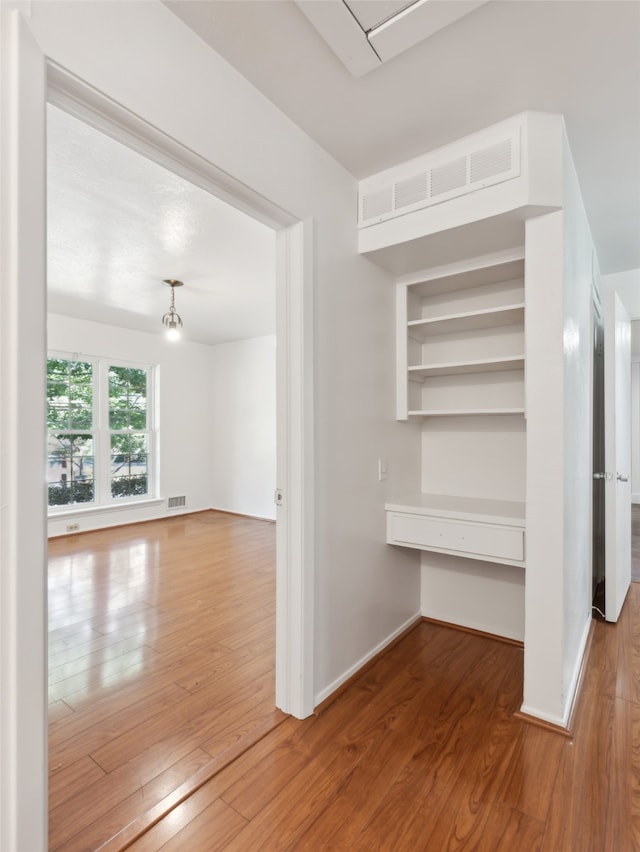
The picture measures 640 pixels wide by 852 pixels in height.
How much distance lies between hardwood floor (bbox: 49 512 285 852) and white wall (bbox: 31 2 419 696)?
1.85 ft

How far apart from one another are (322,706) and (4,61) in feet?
8.17

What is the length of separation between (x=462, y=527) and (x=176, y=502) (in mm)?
5085

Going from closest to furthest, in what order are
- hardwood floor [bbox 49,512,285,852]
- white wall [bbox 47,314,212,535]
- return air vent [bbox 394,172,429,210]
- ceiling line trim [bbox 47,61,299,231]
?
ceiling line trim [bbox 47,61,299,231] → hardwood floor [bbox 49,512,285,852] → return air vent [bbox 394,172,429,210] → white wall [bbox 47,314,212,535]

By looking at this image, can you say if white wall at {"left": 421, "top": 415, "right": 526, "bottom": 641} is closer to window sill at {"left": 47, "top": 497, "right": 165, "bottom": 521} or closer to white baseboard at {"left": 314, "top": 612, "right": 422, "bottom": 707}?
white baseboard at {"left": 314, "top": 612, "right": 422, "bottom": 707}

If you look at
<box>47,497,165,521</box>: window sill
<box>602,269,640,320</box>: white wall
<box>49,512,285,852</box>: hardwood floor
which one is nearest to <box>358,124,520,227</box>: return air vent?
<box>602,269,640,320</box>: white wall

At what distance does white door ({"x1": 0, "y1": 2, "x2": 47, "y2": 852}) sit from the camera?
101cm

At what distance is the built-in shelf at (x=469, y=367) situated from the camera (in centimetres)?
237

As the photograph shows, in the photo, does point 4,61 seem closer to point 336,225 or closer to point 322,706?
point 336,225

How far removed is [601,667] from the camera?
2.38m

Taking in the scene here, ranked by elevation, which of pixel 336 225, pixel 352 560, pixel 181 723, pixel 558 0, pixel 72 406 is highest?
pixel 558 0

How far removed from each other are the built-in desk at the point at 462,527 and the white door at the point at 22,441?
1.89m

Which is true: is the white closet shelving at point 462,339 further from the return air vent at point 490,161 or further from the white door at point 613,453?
the white door at point 613,453

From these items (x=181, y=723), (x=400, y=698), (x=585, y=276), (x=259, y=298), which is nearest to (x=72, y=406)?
(x=259, y=298)

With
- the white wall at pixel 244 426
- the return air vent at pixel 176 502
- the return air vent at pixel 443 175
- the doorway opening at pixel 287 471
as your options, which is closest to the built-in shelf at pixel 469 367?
the return air vent at pixel 443 175
